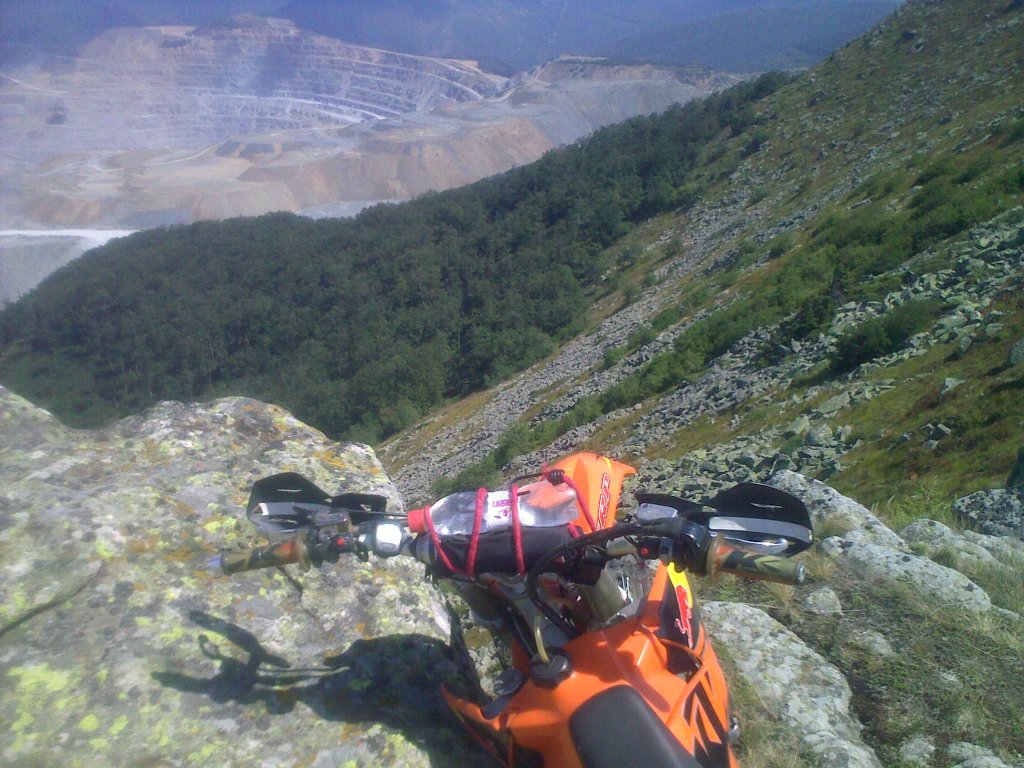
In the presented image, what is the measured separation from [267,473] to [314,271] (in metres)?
55.8

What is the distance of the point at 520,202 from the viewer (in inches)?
2389

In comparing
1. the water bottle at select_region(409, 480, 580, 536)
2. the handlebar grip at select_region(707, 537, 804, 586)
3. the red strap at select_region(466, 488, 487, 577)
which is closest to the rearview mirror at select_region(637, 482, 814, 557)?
the handlebar grip at select_region(707, 537, 804, 586)

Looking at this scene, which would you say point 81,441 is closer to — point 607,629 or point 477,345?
point 607,629

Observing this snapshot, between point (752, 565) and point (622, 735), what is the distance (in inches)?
26.1

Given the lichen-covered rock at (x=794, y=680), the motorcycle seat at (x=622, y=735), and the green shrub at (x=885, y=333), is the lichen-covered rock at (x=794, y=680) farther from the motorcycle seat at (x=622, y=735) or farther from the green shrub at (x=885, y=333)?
the green shrub at (x=885, y=333)

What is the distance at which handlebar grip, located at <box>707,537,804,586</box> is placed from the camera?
5.90ft

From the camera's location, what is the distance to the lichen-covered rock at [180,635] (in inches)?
95.7

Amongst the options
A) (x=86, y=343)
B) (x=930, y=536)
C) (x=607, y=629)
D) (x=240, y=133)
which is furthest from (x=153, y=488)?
(x=240, y=133)

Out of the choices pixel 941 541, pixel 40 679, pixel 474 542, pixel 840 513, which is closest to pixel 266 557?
pixel 474 542

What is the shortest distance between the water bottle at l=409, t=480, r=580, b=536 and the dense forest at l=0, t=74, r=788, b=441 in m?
34.5

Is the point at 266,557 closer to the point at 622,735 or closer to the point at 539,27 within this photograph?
the point at 622,735

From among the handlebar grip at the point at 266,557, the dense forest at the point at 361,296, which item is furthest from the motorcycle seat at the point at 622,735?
the dense forest at the point at 361,296

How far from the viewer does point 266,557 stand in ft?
7.40

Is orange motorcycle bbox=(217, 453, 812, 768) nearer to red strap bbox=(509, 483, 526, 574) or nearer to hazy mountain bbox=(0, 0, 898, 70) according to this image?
red strap bbox=(509, 483, 526, 574)
